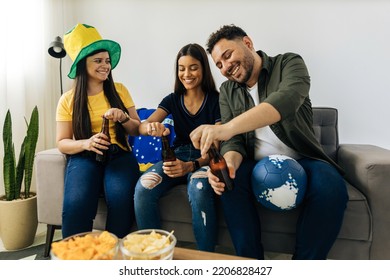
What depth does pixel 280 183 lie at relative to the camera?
1037mm

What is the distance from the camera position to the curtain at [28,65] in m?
1.80

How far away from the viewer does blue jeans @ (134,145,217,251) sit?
47.3 inches

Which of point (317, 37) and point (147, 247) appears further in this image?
point (317, 37)

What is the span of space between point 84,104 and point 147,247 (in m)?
0.98

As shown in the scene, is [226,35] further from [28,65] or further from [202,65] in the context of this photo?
[28,65]

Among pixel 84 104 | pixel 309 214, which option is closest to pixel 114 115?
pixel 84 104

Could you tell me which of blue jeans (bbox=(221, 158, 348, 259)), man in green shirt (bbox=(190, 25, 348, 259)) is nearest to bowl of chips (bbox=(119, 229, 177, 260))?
man in green shirt (bbox=(190, 25, 348, 259))

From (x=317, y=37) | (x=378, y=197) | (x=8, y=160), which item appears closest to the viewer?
(x=378, y=197)

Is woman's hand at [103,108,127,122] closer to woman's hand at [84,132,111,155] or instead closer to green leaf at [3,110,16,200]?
woman's hand at [84,132,111,155]

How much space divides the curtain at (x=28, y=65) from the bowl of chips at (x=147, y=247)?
149 cm

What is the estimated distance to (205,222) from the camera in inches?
47.4

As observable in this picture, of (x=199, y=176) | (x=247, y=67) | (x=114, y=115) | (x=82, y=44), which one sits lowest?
(x=199, y=176)

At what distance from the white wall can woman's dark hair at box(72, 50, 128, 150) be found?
1.88ft

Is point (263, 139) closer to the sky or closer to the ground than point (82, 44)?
closer to the ground
